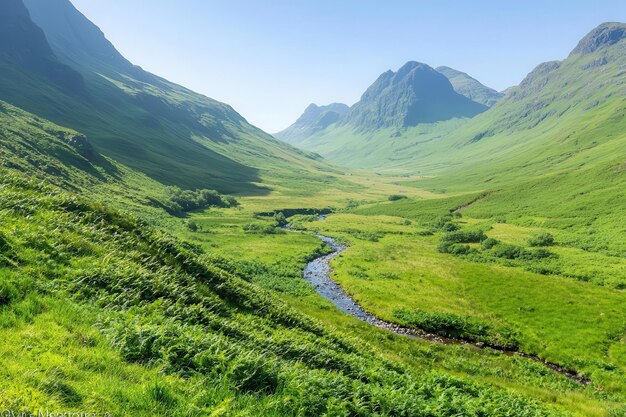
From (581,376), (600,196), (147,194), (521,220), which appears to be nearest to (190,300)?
(581,376)

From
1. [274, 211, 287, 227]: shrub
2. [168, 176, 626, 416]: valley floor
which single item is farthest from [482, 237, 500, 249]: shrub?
[274, 211, 287, 227]: shrub

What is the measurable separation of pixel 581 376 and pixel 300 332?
33194mm

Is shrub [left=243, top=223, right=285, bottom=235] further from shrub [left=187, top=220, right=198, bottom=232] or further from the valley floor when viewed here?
shrub [left=187, top=220, right=198, bottom=232]

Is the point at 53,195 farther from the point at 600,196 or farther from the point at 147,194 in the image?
the point at 600,196

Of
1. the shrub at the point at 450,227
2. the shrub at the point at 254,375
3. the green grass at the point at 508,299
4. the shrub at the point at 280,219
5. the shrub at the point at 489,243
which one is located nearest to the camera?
the shrub at the point at 254,375

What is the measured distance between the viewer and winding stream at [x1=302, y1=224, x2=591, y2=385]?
132 ft

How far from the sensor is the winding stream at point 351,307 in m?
40.3

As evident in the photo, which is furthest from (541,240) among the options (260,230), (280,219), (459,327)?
(280,219)

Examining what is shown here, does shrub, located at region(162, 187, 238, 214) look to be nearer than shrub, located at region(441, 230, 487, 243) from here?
No

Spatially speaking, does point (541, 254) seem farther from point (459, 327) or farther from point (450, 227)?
point (459, 327)

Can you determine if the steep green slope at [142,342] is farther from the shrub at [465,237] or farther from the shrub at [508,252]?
the shrub at [465,237]

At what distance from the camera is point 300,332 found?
25609mm

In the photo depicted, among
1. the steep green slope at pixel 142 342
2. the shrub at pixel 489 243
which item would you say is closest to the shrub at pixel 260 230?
the shrub at pixel 489 243

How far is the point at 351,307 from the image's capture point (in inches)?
2251
